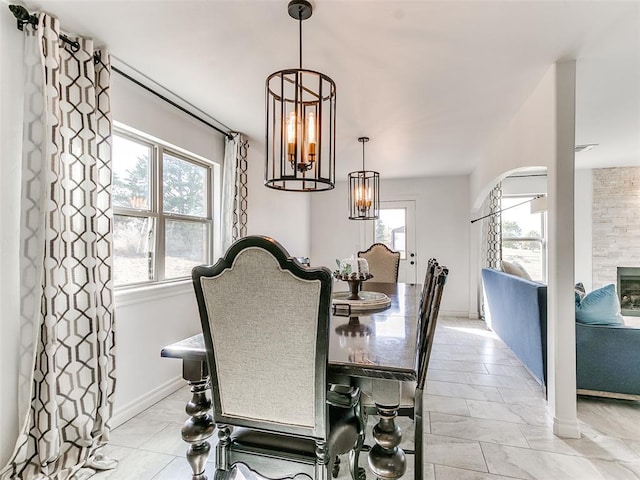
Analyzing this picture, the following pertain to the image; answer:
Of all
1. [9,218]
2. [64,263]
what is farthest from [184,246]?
[9,218]

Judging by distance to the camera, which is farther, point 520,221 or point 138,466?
point 520,221

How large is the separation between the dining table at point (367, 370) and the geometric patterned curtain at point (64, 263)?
844mm

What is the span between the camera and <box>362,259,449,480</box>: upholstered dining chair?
1.37 m

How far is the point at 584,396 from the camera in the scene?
2660mm

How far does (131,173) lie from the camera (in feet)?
8.40

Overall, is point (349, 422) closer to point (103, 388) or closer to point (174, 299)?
point (103, 388)

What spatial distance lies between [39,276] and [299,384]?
5.06 feet

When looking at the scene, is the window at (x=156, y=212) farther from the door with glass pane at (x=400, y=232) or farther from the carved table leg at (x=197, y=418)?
the door with glass pane at (x=400, y=232)

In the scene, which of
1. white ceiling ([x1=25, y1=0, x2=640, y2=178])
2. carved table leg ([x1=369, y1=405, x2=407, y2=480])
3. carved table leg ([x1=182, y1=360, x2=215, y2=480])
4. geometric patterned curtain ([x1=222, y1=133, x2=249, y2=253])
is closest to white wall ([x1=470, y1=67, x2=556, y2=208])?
white ceiling ([x1=25, y1=0, x2=640, y2=178])

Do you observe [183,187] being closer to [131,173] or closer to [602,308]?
[131,173]

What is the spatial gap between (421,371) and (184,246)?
2.46m

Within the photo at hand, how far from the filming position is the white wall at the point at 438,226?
5.78m

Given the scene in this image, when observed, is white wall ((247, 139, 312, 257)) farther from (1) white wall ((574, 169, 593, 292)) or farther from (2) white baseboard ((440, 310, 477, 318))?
(1) white wall ((574, 169, 593, 292))

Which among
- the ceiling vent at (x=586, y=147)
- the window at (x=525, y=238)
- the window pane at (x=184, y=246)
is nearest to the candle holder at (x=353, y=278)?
the window pane at (x=184, y=246)
